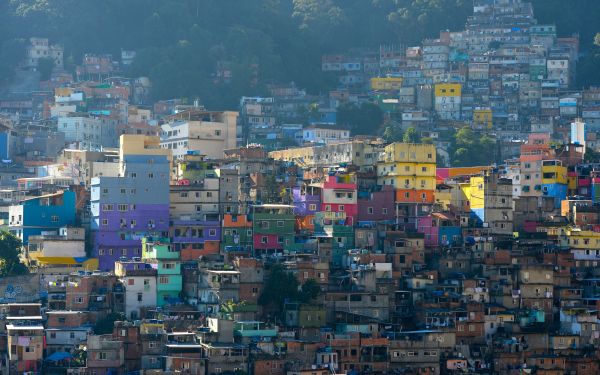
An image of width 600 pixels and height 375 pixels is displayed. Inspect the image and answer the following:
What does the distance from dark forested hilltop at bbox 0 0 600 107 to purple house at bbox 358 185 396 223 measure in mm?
23208

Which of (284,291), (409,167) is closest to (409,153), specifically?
(409,167)

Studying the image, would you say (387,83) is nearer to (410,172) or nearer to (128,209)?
(410,172)

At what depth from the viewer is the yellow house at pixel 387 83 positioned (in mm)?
88625

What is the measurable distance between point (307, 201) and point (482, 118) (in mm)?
22960

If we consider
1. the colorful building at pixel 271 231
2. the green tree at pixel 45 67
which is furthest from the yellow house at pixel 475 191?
the green tree at pixel 45 67

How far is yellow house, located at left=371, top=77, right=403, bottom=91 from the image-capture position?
88.6m

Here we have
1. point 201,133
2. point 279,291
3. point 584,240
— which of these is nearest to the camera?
point 279,291

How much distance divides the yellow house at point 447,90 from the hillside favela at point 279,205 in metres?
0.10

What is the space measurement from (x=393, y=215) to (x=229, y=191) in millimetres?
5402

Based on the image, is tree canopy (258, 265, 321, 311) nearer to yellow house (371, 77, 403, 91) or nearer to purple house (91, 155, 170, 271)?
purple house (91, 155, 170, 271)

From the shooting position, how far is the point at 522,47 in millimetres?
89562

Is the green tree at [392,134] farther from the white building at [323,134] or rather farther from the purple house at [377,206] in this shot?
the purple house at [377,206]

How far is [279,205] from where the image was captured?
60.2 m

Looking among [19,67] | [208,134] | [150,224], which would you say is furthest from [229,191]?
[19,67]
